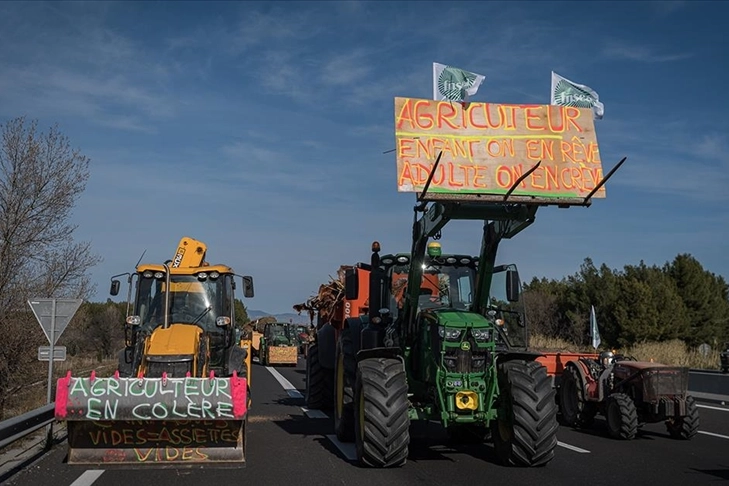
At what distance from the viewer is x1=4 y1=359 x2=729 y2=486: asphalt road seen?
8.60 meters

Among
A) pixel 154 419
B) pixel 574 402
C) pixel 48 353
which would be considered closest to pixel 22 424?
pixel 154 419

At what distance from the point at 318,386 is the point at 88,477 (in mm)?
7754

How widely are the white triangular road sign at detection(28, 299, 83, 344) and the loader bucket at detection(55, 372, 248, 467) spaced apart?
360 centimetres

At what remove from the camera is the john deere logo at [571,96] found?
34.9 feet

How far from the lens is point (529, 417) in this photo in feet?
30.1

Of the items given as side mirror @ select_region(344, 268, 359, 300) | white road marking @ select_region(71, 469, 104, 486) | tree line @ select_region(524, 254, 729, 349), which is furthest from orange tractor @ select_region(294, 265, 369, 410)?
tree line @ select_region(524, 254, 729, 349)

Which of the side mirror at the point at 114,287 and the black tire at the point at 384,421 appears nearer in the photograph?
the black tire at the point at 384,421

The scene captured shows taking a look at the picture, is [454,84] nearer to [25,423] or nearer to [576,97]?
[576,97]

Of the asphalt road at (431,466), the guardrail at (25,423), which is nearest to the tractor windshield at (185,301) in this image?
the asphalt road at (431,466)

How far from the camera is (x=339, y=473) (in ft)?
29.5

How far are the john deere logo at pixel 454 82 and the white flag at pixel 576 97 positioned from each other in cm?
127

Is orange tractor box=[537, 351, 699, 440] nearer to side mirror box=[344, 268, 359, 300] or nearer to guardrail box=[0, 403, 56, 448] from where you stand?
side mirror box=[344, 268, 359, 300]

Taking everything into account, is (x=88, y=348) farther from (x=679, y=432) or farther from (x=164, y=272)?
(x=679, y=432)

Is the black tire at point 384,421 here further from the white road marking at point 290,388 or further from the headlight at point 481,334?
the white road marking at point 290,388
